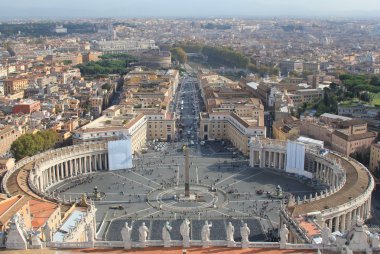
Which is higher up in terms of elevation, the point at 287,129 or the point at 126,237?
the point at 126,237

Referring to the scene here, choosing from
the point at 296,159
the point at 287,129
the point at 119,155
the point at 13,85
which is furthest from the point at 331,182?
the point at 13,85

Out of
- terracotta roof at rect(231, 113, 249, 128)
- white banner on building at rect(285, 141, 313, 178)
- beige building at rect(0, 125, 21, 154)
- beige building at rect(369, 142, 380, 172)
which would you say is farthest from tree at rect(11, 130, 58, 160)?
beige building at rect(369, 142, 380, 172)

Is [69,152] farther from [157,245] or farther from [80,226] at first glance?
[157,245]

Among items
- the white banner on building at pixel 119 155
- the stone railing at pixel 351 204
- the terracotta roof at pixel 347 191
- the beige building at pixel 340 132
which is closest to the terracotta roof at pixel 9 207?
the terracotta roof at pixel 347 191

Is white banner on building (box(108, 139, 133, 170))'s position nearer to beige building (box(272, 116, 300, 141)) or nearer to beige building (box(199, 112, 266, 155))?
beige building (box(199, 112, 266, 155))

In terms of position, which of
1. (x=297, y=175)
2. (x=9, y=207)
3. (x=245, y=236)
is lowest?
(x=297, y=175)

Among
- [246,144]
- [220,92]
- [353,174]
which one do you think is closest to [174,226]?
[353,174]
